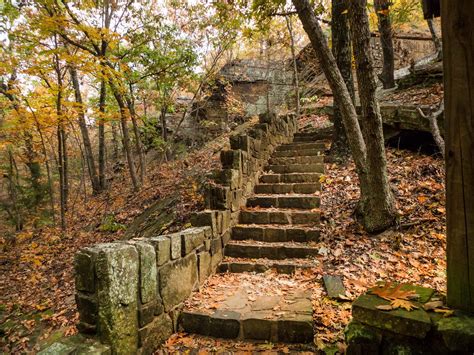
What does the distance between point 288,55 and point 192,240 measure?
45.0ft

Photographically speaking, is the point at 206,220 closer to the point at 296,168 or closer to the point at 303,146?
the point at 296,168

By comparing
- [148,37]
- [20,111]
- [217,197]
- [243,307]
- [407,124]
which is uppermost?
[148,37]

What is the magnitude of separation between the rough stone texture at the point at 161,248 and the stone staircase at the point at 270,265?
77 centimetres

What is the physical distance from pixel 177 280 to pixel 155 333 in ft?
2.01

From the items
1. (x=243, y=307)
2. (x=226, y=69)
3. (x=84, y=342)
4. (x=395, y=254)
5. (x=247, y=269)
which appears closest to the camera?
(x=84, y=342)

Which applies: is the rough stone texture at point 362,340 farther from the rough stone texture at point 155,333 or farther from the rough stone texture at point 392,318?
the rough stone texture at point 155,333

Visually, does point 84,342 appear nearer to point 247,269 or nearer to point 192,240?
point 192,240

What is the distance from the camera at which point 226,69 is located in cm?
1488

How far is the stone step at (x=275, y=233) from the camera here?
491 centimetres

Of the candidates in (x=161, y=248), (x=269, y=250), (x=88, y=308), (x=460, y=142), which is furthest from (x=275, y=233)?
(x=460, y=142)

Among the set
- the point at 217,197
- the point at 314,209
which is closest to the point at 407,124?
the point at 314,209

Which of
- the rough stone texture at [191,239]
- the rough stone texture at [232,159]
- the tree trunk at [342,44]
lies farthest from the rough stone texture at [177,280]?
the tree trunk at [342,44]

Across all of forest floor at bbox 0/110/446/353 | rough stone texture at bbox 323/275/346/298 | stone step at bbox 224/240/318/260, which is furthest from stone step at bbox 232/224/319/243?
rough stone texture at bbox 323/275/346/298

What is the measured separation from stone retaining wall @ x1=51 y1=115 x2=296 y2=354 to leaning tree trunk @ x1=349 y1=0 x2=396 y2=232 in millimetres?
2405
